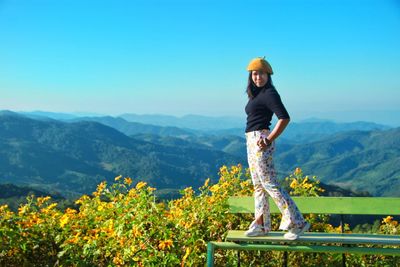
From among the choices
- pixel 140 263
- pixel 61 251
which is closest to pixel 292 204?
pixel 140 263

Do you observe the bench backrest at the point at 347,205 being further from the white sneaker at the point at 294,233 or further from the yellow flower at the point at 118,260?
the yellow flower at the point at 118,260

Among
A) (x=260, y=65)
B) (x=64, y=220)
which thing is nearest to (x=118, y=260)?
(x=64, y=220)

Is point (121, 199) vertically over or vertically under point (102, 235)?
over

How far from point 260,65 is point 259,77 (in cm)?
13

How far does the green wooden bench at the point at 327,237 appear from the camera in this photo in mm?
4344

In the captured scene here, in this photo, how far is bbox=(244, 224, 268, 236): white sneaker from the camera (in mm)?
4645

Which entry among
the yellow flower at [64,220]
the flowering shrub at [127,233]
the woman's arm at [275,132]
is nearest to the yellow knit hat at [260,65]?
the woman's arm at [275,132]

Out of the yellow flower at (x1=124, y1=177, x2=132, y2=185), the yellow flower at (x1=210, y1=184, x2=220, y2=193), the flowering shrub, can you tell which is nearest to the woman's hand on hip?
the flowering shrub

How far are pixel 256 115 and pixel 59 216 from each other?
2872 mm

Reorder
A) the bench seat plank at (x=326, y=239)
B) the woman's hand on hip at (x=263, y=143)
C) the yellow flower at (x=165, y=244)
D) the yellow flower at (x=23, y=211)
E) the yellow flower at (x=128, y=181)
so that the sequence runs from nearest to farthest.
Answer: the bench seat plank at (x=326, y=239), the woman's hand on hip at (x=263, y=143), the yellow flower at (x=165, y=244), the yellow flower at (x=23, y=211), the yellow flower at (x=128, y=181)

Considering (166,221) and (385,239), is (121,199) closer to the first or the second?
(166,221)

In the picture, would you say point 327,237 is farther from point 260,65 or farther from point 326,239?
point 260,65

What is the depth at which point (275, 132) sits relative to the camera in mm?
4336

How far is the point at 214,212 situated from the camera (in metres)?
5.57
